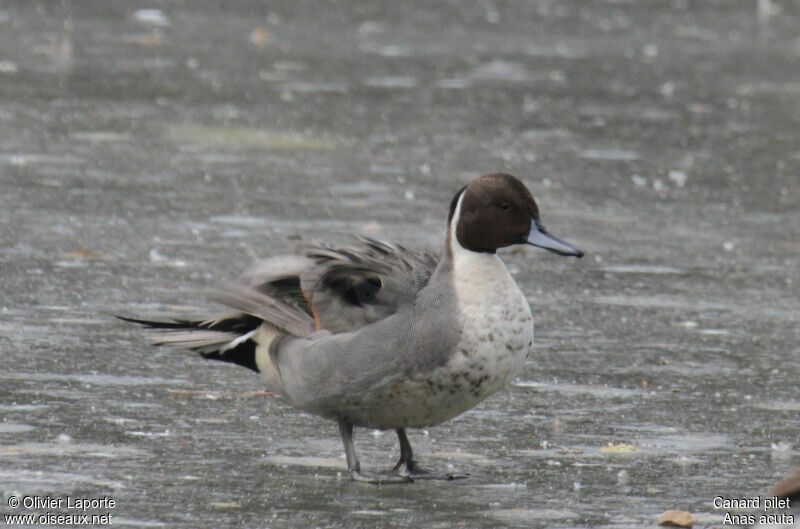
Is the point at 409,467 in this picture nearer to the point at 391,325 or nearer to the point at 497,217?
the point at 391,325

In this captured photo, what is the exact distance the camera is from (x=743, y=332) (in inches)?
264

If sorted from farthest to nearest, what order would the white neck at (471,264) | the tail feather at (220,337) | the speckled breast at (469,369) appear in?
the tail feather at (220,337) → the white neck at (471,264) → the speckled breast at (469,369)

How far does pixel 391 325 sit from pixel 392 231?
358 centimetres

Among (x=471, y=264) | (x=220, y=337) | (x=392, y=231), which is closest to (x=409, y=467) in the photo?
(x=471, y=264)

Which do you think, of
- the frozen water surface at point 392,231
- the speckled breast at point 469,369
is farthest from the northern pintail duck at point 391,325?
the frozen water surface at point 392,231

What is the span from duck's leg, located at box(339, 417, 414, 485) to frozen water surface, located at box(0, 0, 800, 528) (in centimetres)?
5

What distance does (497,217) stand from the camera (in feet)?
16.6

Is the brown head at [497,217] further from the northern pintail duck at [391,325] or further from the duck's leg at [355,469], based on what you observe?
the duck's leg at [355,469]

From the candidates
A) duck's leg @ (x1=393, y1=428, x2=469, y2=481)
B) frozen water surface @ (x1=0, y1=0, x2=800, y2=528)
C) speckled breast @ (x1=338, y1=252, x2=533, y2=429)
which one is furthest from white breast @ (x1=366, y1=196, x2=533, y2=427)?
frozen water surface @ (x1=0, y1=0, x2=800, y2=528)

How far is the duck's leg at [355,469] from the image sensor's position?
473cm

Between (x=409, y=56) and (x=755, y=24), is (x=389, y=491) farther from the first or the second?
(x=755, y=24)

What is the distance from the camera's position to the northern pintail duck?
4.67 m

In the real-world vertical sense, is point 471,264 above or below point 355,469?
above

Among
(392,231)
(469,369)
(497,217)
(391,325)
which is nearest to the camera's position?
(469,369)
